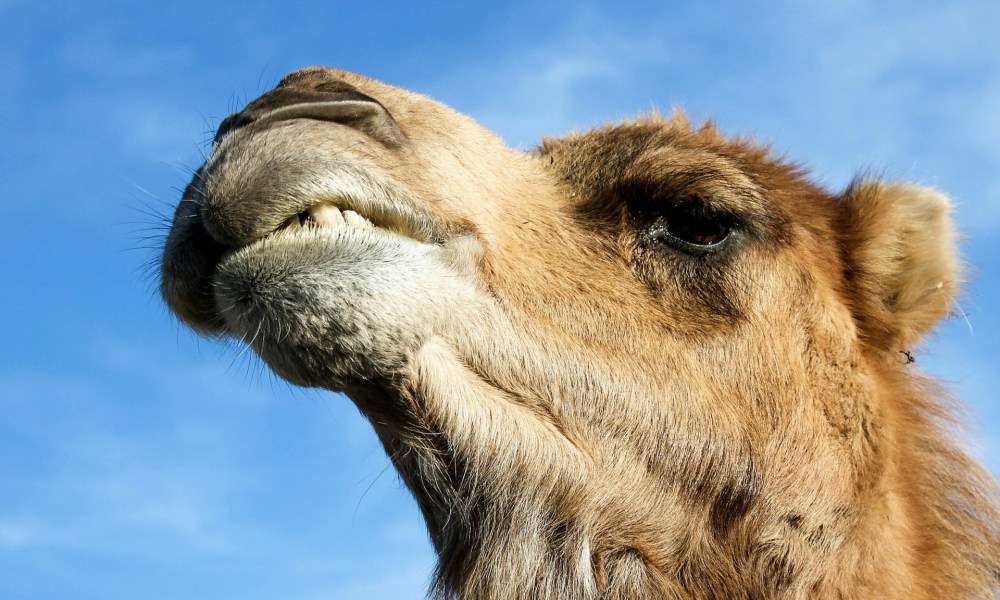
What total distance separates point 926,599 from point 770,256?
61.0 inches

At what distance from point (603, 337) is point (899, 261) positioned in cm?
159

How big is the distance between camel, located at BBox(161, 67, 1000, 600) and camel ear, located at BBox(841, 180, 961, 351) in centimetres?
1

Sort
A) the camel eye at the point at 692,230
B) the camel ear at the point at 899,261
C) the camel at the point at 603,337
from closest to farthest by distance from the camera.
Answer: the camel at the point at 603,337
the camel eye at the point at 692,230
the camel ear at the point at 899,261

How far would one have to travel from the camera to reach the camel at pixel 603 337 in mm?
3799

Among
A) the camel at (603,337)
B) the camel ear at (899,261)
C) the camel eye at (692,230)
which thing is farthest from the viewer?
the camel ear at (899,261)

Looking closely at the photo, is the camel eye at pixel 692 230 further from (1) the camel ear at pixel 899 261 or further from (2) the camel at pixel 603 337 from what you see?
(1) the camel ear at pixel 899 261

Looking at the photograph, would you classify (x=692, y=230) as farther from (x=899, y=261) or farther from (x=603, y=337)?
(x=899, y=261)

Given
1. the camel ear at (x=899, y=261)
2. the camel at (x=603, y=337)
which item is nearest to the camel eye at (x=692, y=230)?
the camel at (x=603, y=337)

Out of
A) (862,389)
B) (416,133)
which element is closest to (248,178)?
(416,133)

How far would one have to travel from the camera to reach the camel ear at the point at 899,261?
16.3 feet

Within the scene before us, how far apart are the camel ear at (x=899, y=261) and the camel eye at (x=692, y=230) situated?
0.77m

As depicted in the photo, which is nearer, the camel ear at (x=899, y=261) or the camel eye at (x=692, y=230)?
the camel eye at (x=692, y=230)

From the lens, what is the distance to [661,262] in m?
4.60

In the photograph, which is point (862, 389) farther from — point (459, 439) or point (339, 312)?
point (339, 312)
